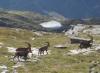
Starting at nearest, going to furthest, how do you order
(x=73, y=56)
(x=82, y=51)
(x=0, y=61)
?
(x=0, y=61) → (x=73, y=56) → (x=82, y=51)

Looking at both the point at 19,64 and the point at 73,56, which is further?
the point at 73,56

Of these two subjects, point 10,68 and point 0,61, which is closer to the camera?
point 10,68

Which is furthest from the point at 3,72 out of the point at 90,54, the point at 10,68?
the point at 90,54

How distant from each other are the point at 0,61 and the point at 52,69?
11932 mm

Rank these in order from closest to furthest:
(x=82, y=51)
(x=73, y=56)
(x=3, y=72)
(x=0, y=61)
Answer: (x=3, y=72), (x=0, y=61), (x=73, y=56), (x=82, y=51)

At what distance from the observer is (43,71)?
5353 centimetres

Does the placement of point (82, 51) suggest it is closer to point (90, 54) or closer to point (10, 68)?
point (90, 54)

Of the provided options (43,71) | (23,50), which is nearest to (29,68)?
(43,71)

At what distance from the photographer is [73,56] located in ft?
229

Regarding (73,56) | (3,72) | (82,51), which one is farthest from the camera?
Result: (82,51)

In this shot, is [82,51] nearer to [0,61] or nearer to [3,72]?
[0,61]

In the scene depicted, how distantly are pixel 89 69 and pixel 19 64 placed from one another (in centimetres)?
1290

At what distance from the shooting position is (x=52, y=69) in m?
54.9

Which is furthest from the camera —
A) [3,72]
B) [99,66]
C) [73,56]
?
[73,56]
